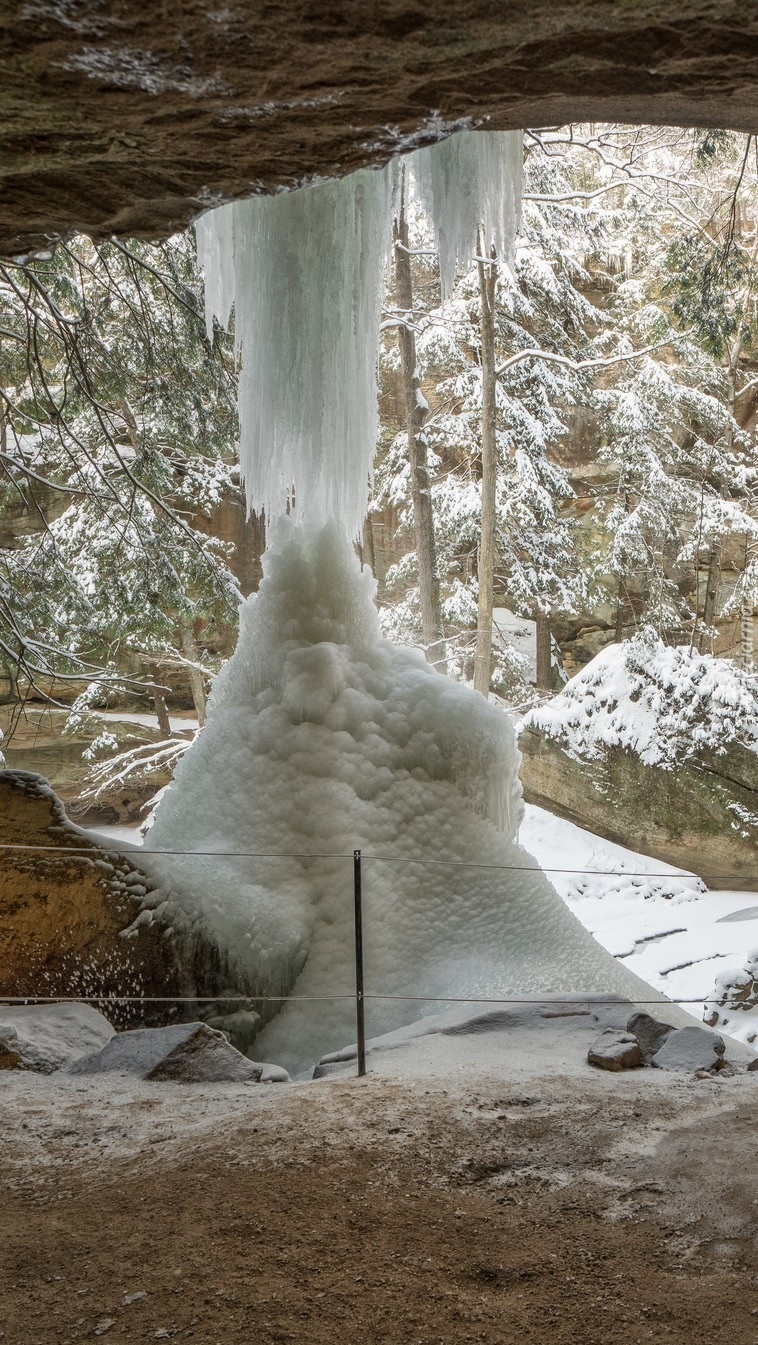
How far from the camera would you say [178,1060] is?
3191 millimetres

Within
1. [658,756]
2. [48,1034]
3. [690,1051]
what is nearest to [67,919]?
[48,1034]

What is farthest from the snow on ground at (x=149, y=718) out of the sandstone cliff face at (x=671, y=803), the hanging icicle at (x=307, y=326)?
the hanging icicle at (x=307, y=326)

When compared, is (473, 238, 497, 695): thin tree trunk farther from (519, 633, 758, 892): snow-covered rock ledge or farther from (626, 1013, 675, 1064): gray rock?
(626, 1013, 675, 1064): gray rock

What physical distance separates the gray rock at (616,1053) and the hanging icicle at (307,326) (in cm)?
278

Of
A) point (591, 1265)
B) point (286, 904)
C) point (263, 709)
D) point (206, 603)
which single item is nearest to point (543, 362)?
point (206, 603)

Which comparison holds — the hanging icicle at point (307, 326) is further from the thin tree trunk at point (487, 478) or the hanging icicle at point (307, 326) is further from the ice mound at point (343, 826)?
the thin tree trunk at point (487, 478)

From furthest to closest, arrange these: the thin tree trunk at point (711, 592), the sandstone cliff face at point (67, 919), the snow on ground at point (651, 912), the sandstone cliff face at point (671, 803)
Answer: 1. the thin tree trunk at point (711, 592)
2. the sandstone cliff face at point (671, 803)
3. the snow on ground at point (651, 912)
4. the sandstone cliff face at point (67, 919)

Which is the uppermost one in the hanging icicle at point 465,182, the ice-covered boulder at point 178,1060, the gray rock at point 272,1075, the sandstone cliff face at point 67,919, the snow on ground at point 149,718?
the hanging icicle at point 465,182

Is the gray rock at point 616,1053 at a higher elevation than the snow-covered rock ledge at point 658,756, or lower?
lower

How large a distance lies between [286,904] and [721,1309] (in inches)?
116

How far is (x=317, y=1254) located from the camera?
1832mm

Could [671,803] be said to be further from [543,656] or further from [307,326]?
[307,326]

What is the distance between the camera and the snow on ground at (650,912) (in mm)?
7227

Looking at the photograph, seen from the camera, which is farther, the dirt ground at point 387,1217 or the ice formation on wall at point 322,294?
the ice formation on wall at point 322,294
